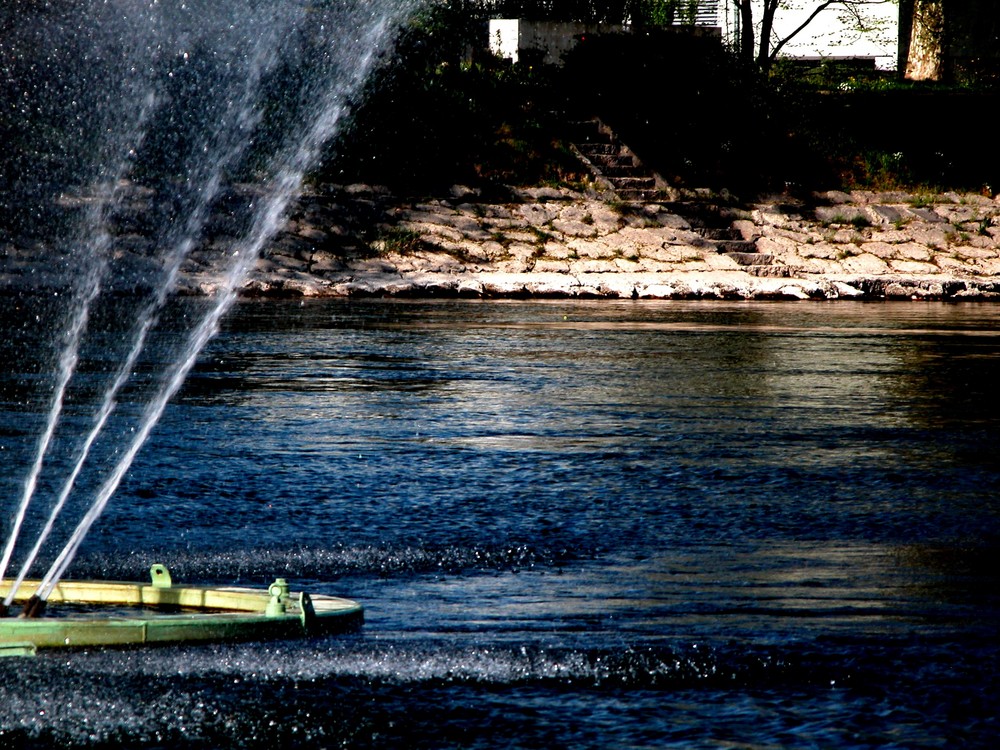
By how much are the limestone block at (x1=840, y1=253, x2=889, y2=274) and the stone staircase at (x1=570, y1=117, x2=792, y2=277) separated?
858 millimetres

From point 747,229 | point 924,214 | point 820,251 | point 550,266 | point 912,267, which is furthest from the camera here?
point 924,214

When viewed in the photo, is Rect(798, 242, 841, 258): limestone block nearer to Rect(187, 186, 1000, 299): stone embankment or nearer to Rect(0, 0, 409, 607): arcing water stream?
Rect(187, 186, 1000, 299): stone embankment

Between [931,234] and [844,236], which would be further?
[931,234]

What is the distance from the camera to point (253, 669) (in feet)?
13.4

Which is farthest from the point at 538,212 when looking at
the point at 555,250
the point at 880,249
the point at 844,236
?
the point at 880,249

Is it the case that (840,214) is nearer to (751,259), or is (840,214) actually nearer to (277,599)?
(751,259)

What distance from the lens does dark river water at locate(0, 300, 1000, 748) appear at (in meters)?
3.72

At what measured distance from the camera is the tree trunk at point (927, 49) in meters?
32.0

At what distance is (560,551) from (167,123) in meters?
18.9

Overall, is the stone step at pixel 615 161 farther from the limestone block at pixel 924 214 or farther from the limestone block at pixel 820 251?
the limestone block at pixel 924 214

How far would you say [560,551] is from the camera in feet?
18.4

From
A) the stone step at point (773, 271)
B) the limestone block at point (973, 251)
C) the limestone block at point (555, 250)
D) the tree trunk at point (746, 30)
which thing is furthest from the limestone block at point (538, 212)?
the tree trunk at point (746, 30)

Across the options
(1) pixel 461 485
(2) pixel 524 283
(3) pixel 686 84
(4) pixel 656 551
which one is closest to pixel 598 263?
(2) pixel 524 283

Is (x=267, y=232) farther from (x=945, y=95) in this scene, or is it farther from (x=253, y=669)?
(x=253, y=669)
